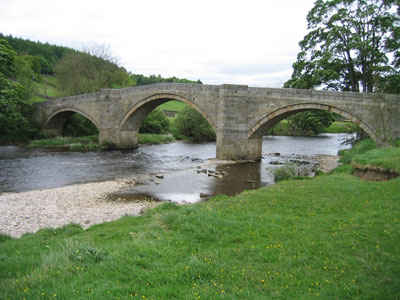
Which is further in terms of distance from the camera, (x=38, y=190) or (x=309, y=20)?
(x=309, y=20)

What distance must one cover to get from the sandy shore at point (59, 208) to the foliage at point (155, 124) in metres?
26.6

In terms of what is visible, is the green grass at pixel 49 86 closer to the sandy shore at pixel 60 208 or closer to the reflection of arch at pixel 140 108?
the reflection of arch at pixel 140 108

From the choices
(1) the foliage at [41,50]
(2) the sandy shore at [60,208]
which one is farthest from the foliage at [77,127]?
(1) the foliage at [41,50]

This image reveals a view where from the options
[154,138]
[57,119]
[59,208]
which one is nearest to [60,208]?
[59,208]

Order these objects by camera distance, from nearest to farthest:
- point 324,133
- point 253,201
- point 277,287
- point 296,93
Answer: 1. point 277,287
2. point 253,201
3. point 296,93
4. point 324,133

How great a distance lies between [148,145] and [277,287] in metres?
32.0

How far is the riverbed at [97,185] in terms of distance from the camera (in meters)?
9.37

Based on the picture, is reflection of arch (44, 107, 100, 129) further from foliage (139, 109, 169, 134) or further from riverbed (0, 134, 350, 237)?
riverbed (0, 134, 350, 237)

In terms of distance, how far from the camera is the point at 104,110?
29672 millimetres

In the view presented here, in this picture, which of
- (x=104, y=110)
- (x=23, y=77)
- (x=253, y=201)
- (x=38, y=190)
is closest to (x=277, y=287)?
(x=253, y=201)

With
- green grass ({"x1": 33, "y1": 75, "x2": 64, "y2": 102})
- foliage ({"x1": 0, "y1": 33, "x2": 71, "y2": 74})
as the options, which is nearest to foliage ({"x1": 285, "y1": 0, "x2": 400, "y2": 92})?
green grass ({"x1": 33, "y1": 75, "x2": 64, "y2": 102})

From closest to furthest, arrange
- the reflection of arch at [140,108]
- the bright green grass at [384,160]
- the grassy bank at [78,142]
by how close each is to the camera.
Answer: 1. the bright green grass at [384,160]
2. the reflection of arch at [140,108]
3. the grassy bank at [78,142]

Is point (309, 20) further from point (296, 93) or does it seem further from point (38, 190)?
point (38, 190)

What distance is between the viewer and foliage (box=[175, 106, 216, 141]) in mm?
41812
